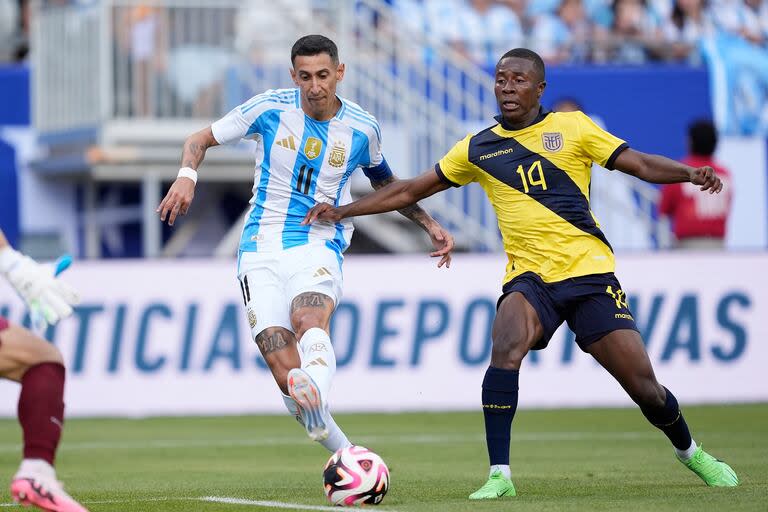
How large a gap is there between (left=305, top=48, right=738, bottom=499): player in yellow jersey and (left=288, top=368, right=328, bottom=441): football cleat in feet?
3.22

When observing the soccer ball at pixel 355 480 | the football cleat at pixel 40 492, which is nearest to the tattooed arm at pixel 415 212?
the soccer ball at pixel 355 480

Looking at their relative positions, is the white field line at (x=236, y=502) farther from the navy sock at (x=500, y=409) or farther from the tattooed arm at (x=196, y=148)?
the tattooed arm at (x=196, y=148)

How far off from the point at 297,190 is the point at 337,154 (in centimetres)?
31

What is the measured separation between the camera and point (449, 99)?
64.1ft

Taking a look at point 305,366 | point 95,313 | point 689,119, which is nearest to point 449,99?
point 689,119

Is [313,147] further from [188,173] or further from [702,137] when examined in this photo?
[702,137]

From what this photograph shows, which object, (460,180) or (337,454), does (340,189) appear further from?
(337,454)

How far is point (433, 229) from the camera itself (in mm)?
9062

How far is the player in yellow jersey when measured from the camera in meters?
8.12

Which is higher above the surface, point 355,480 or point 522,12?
point 522,12

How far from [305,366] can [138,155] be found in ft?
37.6

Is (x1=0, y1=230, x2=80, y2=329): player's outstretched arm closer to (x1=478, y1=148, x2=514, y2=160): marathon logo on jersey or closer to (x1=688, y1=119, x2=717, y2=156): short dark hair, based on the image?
(x1=478, y1=148, x2=514, y2=160): marathon logo on jersey

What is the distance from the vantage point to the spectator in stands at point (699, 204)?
15.0 metres

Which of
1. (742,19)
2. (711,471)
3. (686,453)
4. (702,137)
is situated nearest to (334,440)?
(686,453)
